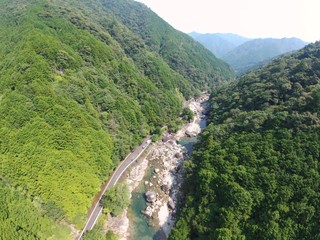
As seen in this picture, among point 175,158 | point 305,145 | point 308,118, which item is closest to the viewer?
point 305,145

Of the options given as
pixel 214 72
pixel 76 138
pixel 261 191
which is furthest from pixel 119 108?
pixel 214 72

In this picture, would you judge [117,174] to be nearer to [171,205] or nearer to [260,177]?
[171,205]

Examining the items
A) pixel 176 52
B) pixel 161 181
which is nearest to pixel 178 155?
pixel 161 181

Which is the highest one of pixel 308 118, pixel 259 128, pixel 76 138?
pixel 308 118

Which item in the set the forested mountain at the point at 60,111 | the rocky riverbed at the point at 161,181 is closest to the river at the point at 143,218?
the rocky riverbed at the point at 161,181

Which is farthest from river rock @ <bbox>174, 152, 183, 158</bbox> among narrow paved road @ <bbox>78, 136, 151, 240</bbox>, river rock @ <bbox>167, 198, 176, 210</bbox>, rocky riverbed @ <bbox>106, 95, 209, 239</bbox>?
river rock @ <bbox>167, 198, 176, 210</bbox>

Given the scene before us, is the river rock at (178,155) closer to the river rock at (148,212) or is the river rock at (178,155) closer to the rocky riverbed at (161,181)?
the rocky riverbed at (161,181)

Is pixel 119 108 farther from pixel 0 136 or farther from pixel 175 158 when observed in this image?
pixel 0 136

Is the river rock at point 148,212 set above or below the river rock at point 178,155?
below
